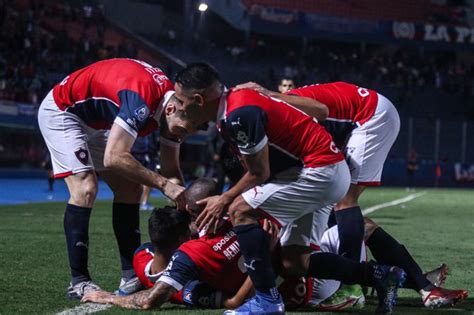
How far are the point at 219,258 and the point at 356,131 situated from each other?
162 centimetres

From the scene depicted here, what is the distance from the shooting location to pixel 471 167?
40094mm

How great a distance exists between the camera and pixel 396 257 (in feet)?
20.5

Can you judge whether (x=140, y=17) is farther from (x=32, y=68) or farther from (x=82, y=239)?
(x=82, y=239)

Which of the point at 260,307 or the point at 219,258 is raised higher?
the point at 219,258

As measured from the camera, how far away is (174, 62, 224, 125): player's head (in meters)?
5.00

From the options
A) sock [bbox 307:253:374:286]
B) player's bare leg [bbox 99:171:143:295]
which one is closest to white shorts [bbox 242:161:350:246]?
sock [bbox 307:253:374:286]

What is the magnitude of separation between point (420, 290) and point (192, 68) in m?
2.26

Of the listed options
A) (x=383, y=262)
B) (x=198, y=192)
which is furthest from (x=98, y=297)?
(x=383, y=262)

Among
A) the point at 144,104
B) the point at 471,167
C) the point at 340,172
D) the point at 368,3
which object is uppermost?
the point at 368,3

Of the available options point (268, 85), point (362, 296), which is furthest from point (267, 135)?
point (268, 85)

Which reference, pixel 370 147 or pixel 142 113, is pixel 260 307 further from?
pixel 370 147

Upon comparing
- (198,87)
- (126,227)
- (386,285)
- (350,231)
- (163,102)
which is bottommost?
(386,285)

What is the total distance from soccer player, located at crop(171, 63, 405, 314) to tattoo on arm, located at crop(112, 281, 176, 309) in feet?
1.52

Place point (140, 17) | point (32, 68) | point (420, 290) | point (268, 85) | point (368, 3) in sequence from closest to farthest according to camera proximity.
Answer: point (420, 290) < point (32, 68) < point (268, 85) < point (140, 17) < point (368, 3)
